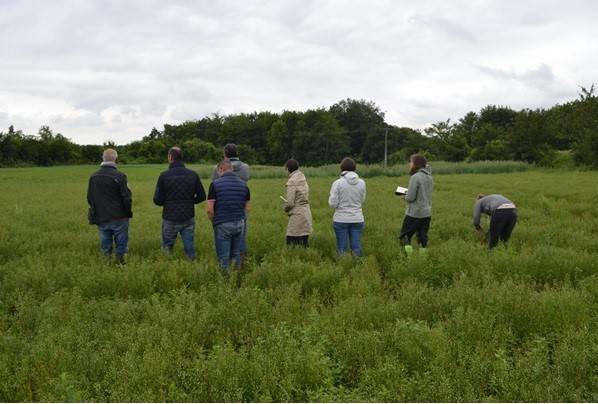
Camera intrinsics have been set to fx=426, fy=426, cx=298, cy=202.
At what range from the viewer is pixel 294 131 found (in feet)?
324

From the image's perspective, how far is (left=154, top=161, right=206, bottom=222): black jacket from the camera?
7086mm

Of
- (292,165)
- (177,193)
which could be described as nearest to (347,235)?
(292,165)

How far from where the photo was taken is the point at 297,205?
311 inches

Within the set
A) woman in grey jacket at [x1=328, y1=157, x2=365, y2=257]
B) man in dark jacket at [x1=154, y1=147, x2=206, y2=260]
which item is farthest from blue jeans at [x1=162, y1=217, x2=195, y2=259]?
woman in grey jacket at [x1=328, y1=157, x2=365, y2=257]

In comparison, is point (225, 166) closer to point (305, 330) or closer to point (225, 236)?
point (225, 236)

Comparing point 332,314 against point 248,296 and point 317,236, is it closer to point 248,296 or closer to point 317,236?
point 248,296

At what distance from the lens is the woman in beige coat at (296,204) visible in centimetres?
779

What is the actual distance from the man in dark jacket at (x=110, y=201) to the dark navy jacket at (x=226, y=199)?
168 centimetres

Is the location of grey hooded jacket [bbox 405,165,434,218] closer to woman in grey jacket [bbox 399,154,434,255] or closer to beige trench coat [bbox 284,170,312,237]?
woman in grey jacket [bbox 399,154,434,255]

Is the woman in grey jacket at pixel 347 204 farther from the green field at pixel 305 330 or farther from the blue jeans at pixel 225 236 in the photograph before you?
the blue jeans at pixel 225 236

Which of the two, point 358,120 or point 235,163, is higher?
point 358,120

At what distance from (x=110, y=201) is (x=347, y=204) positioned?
409 centimetres

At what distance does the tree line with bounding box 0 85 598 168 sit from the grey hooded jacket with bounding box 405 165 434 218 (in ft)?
138

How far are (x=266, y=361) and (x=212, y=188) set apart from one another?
3.74m
